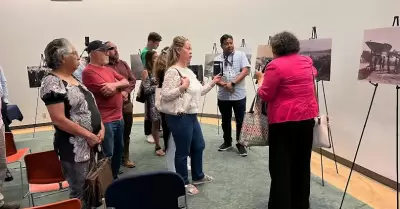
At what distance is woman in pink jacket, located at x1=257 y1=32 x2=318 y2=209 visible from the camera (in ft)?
7.61

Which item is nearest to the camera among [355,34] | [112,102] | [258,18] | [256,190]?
[112,102]

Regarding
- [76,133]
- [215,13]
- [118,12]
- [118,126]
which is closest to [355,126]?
[118,126]

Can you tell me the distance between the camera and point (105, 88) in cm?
258

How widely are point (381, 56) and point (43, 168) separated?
2864 millimetres

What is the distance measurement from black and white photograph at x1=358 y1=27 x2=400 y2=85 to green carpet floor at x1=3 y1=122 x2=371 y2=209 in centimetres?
114

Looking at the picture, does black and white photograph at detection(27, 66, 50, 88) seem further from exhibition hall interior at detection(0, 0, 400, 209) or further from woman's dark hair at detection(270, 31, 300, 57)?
woman's dark hair at detection(270, 31, 300, 57)

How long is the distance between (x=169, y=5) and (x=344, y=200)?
5.39m

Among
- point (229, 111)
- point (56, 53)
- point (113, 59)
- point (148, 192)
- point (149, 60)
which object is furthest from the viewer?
point (229, 111)

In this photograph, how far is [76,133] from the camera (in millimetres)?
1918

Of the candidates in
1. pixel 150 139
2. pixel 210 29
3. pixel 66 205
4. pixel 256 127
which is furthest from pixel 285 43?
pixel 210 29

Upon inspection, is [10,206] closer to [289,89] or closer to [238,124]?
[289,89]

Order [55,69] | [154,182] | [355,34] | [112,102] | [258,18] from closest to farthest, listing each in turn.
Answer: [154,182] < [55,69] < [112,102] < [355,34] < [258,18]

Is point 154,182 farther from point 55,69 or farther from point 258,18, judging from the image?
point 258,18

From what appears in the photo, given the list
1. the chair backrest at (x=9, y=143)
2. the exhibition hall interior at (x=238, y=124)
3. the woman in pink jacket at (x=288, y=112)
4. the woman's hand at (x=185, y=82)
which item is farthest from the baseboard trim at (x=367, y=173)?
the chair backrest at (x=9, y=143)
